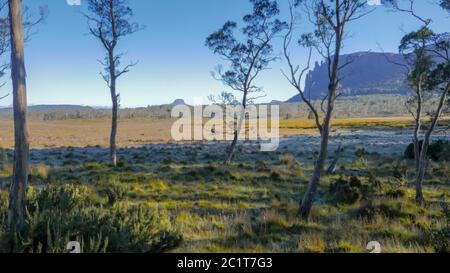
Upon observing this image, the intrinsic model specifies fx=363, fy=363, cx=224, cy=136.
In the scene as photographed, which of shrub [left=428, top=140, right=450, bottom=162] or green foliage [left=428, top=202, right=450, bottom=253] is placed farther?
shrub [left=428, top=140, right=450, bottom=162]

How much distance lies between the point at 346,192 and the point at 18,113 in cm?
1022

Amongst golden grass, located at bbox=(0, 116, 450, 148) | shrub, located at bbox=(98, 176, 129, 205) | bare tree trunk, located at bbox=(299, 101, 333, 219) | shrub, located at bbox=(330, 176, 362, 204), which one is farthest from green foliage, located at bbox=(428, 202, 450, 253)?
golden grass, located at bbox=(0, 116, 450, 148)

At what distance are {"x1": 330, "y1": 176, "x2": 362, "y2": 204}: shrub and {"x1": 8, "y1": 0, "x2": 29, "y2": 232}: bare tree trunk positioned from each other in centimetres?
954

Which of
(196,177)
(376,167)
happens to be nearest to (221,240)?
(196,177)

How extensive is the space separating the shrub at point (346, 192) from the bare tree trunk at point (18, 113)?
9.54 metres

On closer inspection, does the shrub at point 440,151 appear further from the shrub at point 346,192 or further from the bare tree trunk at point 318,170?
the bare tree trunk at point 318,170

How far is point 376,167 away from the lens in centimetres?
2102

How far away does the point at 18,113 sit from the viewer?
21.4 ft

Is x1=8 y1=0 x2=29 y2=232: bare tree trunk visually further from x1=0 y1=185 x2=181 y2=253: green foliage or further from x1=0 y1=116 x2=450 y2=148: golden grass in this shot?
x1=0 y1=116 x2=450 y2=148: golden grass

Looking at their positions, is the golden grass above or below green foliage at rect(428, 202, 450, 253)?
above

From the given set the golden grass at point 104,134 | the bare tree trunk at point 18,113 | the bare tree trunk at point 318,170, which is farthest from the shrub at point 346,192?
the golden grass at point 104,134

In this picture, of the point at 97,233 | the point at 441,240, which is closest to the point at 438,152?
the point at 441,240

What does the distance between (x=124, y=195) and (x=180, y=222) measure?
4.27 meters

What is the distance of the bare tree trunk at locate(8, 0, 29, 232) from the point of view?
6.48 m
